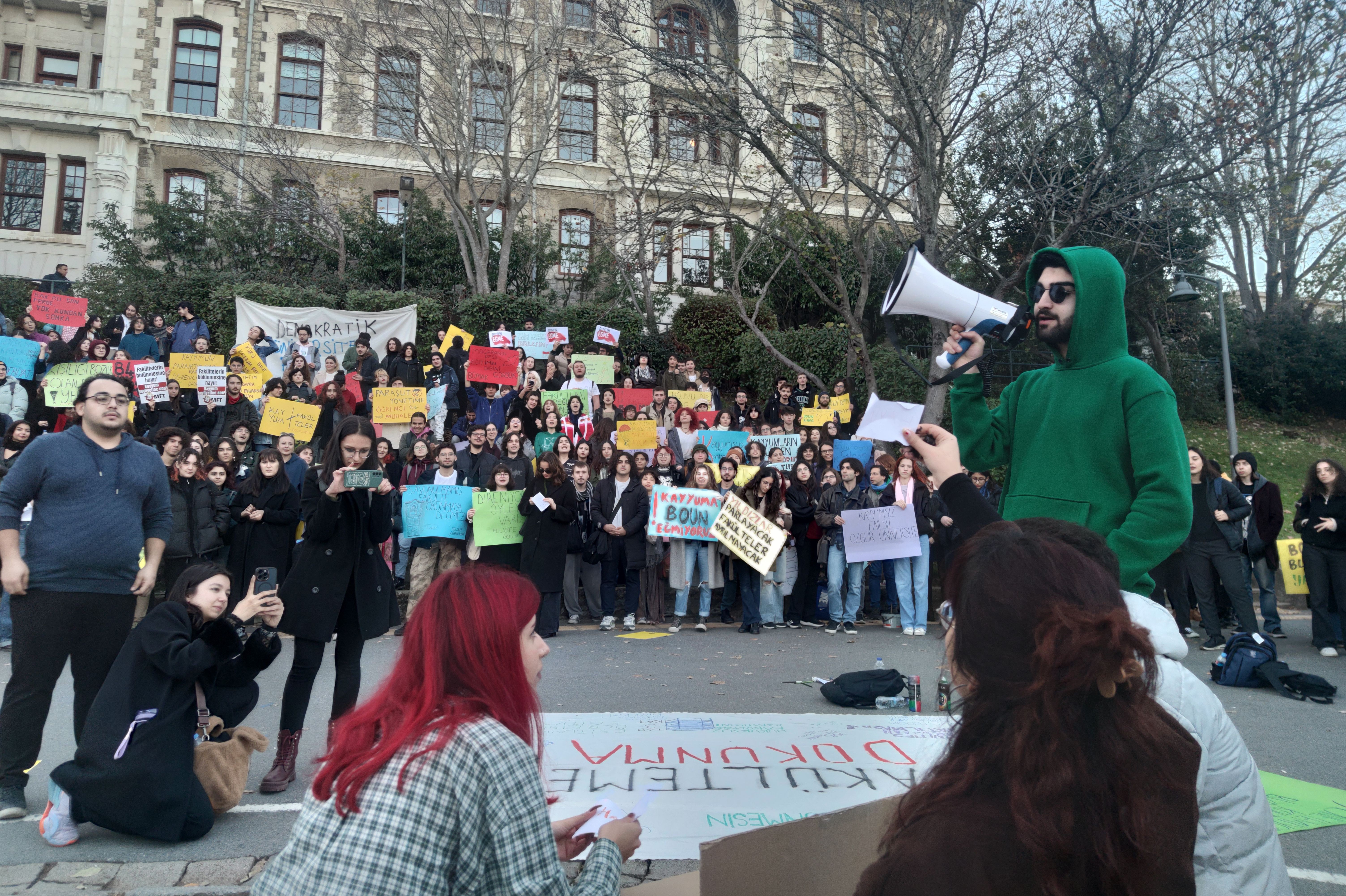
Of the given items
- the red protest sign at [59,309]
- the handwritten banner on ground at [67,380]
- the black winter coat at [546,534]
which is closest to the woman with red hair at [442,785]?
the black winter coat at [546,534]

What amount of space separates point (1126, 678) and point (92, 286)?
27.0 meters

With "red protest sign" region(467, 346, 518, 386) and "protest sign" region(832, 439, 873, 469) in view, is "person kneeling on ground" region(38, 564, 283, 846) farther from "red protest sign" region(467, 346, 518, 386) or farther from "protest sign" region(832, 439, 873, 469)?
"red protest sign" region(467, 346, 518, 386)

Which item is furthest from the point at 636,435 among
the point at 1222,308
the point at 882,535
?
the point at 1222,308

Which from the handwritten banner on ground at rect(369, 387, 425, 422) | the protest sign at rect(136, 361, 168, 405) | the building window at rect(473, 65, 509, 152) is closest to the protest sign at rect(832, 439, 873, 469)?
the handwritten banner on ground at rect(369, 387, 425, 422)

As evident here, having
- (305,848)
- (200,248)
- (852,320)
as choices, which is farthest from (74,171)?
(305,848)

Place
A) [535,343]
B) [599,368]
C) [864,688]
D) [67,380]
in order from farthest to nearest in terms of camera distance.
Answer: [535,343] → [599,368] → [67,380] → [864,688]

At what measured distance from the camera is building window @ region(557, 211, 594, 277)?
25.0 meters

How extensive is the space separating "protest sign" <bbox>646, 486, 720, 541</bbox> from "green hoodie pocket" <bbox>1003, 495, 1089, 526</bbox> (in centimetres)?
730

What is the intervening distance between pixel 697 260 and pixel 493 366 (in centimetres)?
965

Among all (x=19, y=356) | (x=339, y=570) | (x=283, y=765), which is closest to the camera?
(x=283, y=765)

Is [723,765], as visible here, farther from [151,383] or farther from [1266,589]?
[151,383]

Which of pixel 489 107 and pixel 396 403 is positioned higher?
pixel 489 107

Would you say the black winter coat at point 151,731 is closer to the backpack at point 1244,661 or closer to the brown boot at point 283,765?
the brown boot at point 283,765

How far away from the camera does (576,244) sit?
2420 cm
